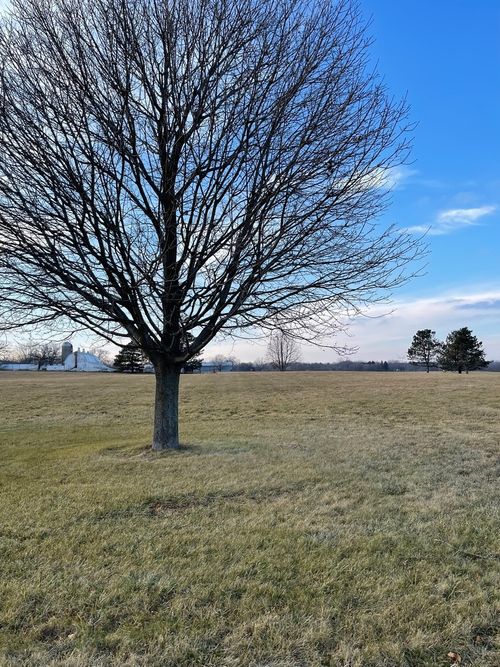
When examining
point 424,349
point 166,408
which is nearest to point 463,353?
point 424,349

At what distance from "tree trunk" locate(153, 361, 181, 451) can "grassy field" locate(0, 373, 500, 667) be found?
506 mm

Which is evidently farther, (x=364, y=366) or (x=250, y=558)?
(x=364, y=366)

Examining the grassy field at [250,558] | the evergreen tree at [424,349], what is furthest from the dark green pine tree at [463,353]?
the grassy field at [250,558]

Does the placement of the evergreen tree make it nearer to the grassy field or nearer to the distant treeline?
the distant treeline

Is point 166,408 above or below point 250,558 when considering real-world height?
above

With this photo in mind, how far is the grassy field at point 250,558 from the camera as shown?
2436mm

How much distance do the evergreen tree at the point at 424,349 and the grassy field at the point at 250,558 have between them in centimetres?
6398

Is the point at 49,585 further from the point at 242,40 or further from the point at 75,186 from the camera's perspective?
the point at 242,40

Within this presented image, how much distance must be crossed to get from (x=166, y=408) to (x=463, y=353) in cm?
5787

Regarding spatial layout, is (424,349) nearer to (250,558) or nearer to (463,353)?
(463,353)

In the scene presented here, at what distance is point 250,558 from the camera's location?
346 centimetres

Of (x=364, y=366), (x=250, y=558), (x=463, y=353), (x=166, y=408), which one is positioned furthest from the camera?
(x=364, y=366)

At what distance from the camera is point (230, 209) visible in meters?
7.20

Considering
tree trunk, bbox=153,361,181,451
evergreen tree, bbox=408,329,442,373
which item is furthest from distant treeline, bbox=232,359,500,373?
tree trunk, bbox=153,361,181,451
